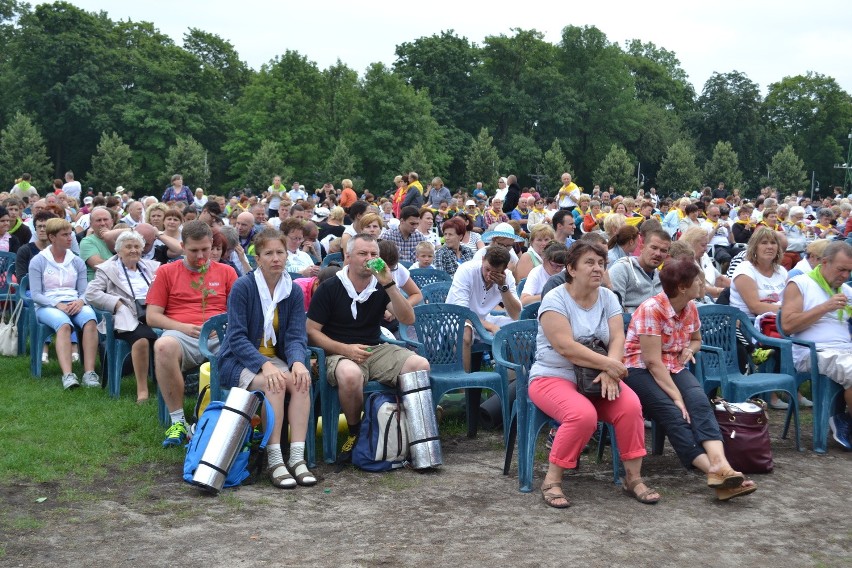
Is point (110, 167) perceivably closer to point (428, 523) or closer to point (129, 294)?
point (129, 294)

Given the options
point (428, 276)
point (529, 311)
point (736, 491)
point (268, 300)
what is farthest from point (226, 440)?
point (428, 276)

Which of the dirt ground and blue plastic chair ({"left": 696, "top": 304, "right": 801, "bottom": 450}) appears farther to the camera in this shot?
blue plastic chair ({"left": 696, "top": 304, "right": 801, "bottom": 450})

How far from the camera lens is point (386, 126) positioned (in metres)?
52.4

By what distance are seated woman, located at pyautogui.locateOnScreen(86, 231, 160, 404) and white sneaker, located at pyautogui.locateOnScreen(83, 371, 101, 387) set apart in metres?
0.50

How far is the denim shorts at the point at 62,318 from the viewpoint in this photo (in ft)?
24.5

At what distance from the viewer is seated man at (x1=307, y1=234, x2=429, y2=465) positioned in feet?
18.5

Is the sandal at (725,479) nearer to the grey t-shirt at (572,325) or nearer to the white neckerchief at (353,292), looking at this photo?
the grey t-shirt at (572,325)

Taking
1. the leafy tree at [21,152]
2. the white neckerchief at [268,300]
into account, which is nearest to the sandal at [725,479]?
the white neckerchief at [268,300]

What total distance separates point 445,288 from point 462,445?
1.98 meters

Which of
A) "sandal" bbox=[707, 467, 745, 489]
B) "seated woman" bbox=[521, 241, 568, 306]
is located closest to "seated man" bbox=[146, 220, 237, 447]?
"seated woman" bbox=[521, 241, 568, 306]

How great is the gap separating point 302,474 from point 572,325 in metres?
1.71

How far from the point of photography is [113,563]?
394 cm

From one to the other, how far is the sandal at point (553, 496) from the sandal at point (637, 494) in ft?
→ 1.19

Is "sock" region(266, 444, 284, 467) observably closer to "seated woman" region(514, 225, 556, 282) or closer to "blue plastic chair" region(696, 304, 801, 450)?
"blue plastic chair" region(696, 304, 801, 450)
